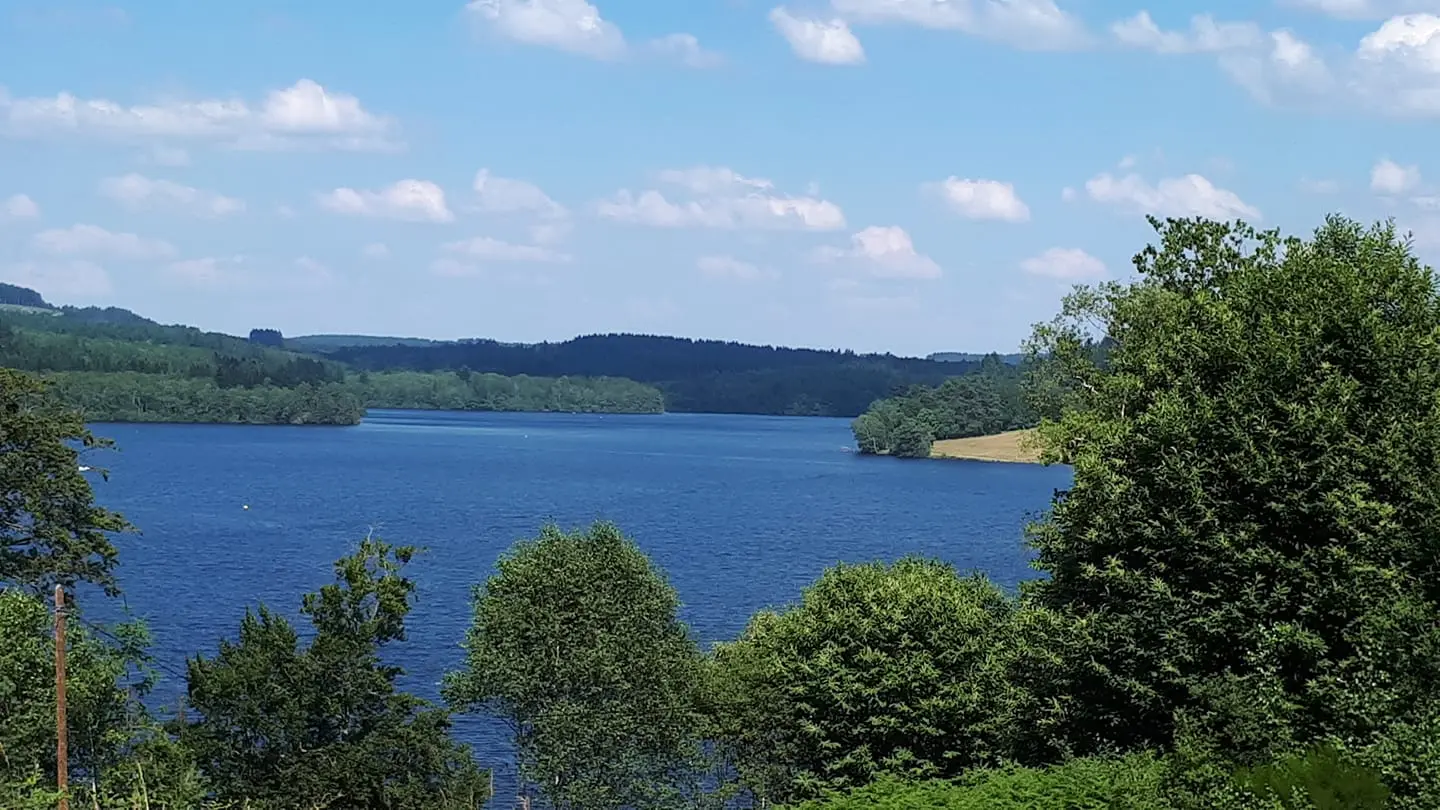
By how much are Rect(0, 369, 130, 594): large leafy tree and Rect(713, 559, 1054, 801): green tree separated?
1632cm

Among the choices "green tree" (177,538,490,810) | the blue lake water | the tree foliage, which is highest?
the tree foliage

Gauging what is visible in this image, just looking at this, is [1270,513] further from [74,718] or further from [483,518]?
[483,518]

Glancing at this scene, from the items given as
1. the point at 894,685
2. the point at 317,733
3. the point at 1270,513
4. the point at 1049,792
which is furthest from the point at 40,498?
the point at 1270,513

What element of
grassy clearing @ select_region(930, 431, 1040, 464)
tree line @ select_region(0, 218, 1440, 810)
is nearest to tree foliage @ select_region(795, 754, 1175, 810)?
tree line @ select_region(0, 218, 1440, 810)

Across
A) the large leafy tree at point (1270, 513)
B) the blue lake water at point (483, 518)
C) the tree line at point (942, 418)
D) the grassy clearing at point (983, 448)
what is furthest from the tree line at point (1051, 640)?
the tree line at point (942, 418)

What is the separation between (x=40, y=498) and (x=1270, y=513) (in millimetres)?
25771

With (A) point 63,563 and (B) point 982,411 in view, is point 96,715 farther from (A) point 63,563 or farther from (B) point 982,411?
(B) point 982,411

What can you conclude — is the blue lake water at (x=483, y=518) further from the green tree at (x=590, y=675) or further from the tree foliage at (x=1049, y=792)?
the tree foliage at (x=1049, y=792)

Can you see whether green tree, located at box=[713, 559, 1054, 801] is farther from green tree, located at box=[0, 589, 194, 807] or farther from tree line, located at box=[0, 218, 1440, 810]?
green tree, located at box=[0, 589, 194, 807]

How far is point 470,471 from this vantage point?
5468 inches

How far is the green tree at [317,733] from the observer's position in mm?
26609

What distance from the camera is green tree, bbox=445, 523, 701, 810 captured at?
28.3 m

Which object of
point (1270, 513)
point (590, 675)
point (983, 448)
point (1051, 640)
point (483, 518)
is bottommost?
point (483, 518)

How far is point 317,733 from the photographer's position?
2759 cm
